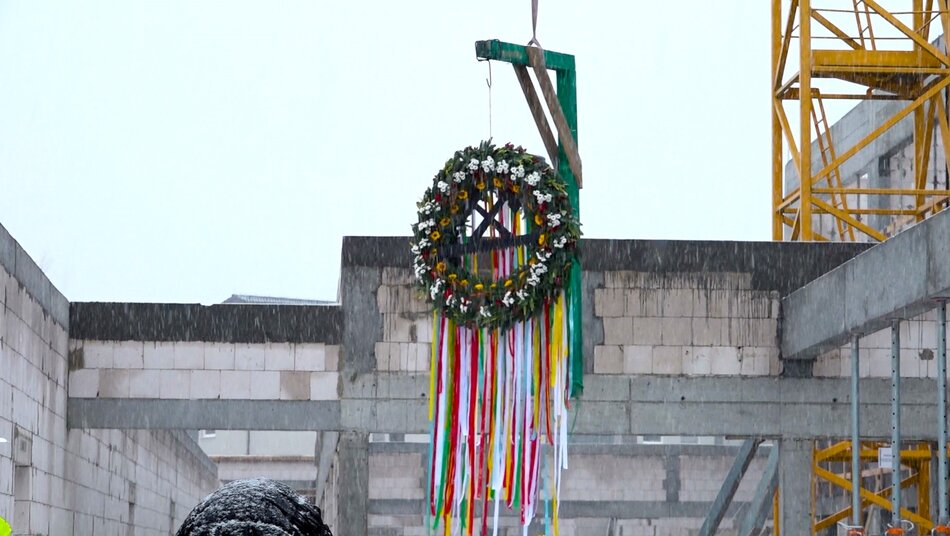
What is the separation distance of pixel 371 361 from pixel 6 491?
4359 mm

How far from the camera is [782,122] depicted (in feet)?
72.6

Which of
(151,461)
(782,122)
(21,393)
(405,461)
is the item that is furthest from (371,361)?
(405,461)

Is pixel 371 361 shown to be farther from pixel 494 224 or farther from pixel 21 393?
pixel 21 393

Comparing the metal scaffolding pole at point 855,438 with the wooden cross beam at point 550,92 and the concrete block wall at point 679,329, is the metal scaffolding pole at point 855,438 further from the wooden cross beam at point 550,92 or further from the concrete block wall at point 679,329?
the wooden cross beam at point 550,92

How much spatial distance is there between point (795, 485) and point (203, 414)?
592 centimetres

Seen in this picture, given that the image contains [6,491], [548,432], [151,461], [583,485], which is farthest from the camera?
[583,485]

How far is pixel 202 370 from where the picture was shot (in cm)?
1466

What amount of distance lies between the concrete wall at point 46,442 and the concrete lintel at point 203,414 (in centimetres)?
30

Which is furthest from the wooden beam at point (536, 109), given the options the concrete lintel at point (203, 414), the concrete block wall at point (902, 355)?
the concrete block wall at point (902, 355)

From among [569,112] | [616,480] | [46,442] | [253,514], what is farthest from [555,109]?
[616,480]

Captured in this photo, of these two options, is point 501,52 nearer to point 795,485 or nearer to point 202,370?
point 202,370

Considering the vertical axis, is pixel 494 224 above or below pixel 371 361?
above

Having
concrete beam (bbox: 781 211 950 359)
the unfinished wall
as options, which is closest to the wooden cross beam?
the unfinished wall

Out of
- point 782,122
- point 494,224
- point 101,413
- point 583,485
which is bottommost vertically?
point 583,485
